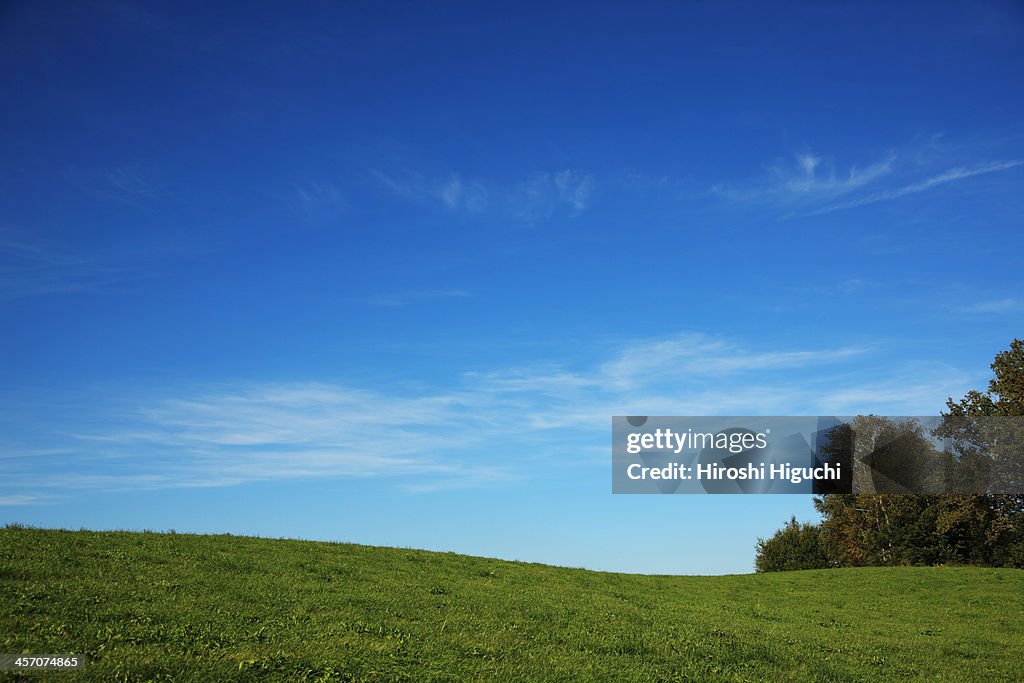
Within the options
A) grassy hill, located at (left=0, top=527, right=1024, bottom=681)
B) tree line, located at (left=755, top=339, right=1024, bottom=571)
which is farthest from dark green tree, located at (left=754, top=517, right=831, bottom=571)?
grassy hill, located at (left=0, top=527, right=1024, bottom=681)

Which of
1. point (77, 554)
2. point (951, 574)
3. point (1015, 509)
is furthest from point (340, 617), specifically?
point (1015, 509)

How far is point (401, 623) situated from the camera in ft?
60.1

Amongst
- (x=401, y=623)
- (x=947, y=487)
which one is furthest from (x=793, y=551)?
(x=401, y=623)

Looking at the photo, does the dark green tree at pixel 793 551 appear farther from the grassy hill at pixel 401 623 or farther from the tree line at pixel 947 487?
the grassy hill at pixel 401 623

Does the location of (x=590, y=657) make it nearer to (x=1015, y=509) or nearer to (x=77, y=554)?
(x=77, y=554)

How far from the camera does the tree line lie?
180 ft

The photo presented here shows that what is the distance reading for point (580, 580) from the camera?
1199 inches

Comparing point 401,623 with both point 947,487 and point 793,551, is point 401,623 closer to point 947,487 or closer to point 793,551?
point 947,487

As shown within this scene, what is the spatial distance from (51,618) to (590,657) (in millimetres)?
11507

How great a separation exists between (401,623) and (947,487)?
5341 cm

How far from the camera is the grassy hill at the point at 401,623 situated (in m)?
14.3

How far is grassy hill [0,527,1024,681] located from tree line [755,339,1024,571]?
2595 cm

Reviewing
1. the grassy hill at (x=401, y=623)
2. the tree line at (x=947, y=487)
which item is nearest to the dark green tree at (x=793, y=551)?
the tree line at (x=947, y=487)

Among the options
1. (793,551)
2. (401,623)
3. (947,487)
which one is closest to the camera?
(401,623)
